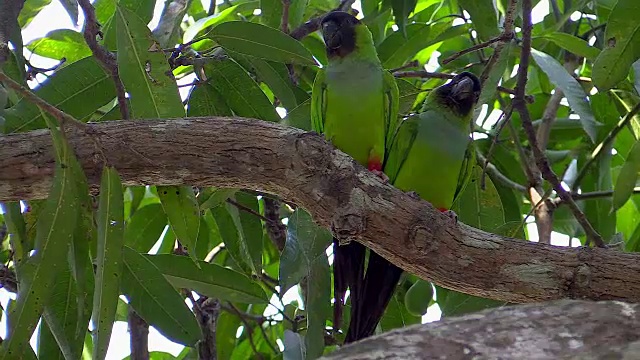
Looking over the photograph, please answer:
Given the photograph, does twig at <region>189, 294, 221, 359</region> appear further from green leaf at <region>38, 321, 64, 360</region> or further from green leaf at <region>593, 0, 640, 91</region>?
green leaf at <region>593, 0, 640, 91</region>

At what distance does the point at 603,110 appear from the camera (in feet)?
11.2

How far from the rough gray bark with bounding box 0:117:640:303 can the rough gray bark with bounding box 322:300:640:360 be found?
25.8 inches

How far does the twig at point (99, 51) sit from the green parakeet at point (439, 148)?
36.7 inches

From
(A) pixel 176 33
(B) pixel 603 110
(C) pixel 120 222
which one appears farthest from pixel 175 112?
(B) pixel 603 110

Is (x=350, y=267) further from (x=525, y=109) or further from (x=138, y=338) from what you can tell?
(x=138, y=338)

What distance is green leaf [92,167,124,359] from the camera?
189 cm

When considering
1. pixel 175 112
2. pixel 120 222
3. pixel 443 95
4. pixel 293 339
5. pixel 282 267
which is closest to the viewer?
pixel 120 222

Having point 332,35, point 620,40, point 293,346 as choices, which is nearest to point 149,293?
point 293,346

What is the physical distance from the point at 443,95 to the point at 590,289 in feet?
3.94

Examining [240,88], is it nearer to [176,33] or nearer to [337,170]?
[176,33]

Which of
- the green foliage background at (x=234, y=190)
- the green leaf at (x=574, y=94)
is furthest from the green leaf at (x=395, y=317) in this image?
the green leaf at (x=574, y=94)

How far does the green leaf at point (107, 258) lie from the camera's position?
189 centimetres

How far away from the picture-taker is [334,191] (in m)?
2.02

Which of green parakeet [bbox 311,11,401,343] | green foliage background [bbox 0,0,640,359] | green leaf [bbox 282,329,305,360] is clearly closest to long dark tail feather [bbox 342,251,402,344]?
green parakeet [bbox 311,11,401,343]
